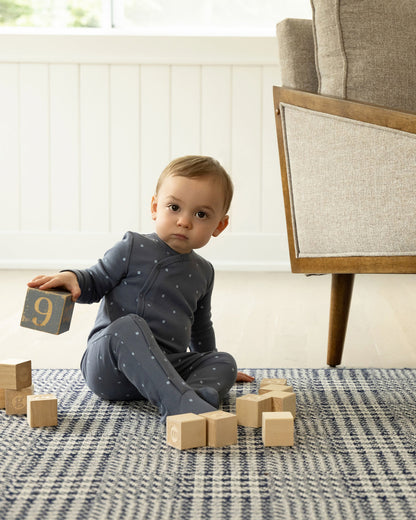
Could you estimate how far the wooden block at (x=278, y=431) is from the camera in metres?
0.97

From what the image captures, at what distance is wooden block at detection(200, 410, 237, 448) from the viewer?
3.15ft

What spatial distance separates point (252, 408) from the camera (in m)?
1.06

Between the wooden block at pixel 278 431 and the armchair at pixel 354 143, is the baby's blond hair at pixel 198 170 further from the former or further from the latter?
the wooden block at pixel 278 431

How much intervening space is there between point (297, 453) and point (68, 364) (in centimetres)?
71

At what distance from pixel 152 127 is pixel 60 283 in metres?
2.05

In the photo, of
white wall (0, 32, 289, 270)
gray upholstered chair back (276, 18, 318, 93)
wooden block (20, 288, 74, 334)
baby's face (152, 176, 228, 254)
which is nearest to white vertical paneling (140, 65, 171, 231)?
white wall (0, 32, 289, 270)

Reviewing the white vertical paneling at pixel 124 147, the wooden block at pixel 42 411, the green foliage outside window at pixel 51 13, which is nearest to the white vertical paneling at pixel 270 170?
the white vertical paneling at pixel 124 147

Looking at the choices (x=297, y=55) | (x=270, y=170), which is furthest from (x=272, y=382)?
(x=270, y=170)

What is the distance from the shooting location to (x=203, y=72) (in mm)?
3049

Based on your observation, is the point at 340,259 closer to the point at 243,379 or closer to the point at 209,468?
the point at 243,379

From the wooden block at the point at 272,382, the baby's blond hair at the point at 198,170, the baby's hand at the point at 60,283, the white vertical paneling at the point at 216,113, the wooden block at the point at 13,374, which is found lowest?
the wooden block at the point at 272,382

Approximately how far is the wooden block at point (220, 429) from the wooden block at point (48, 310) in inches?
10.4

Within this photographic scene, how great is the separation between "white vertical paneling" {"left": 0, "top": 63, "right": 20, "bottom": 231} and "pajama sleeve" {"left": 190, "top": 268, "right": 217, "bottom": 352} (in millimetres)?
2007

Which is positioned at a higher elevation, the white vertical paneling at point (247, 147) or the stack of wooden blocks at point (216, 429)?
the white vertical paneling at point (247, 147)
